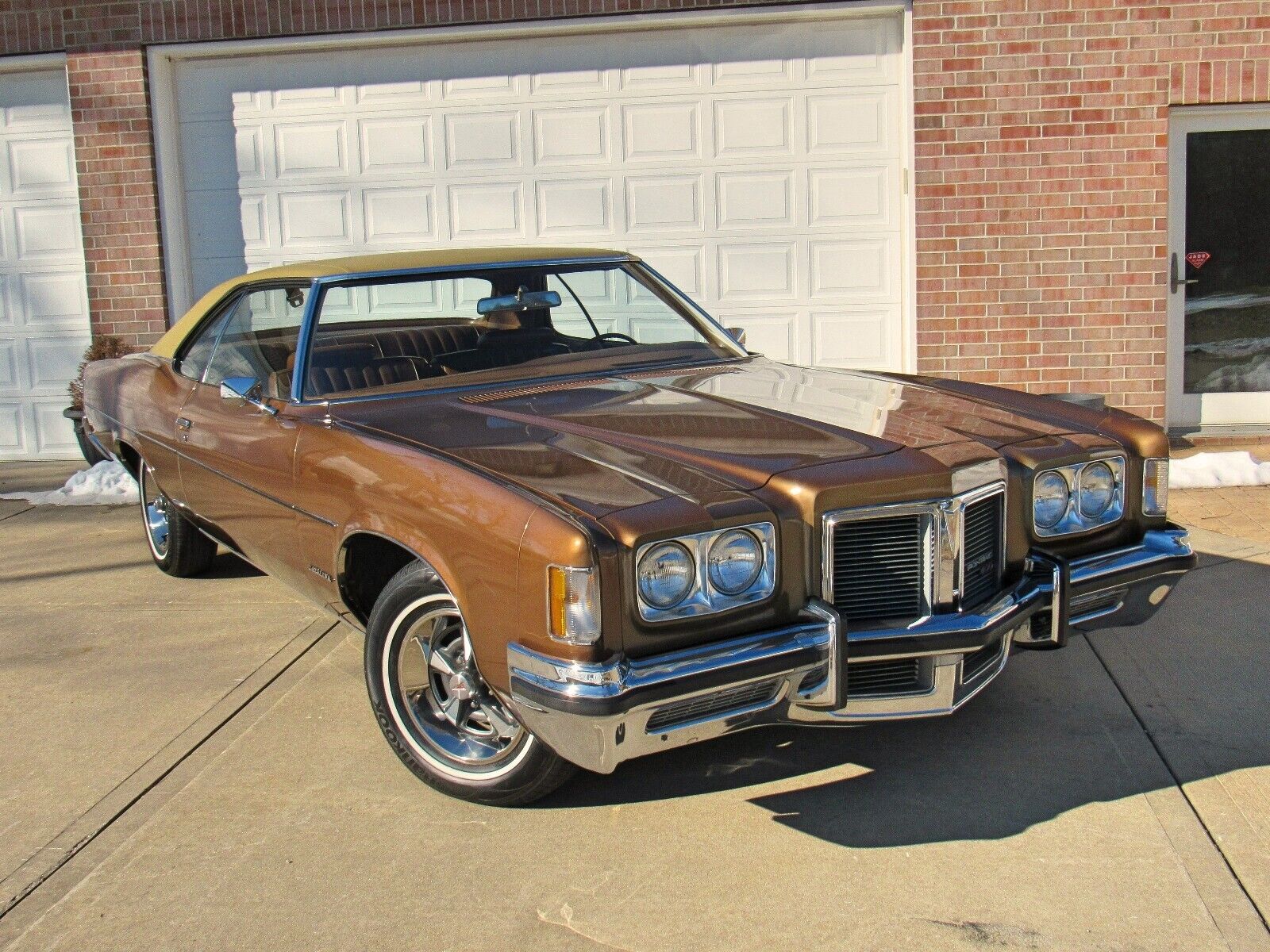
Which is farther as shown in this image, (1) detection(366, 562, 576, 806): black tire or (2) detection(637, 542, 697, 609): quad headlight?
(1) detection(366, 562, 576, 806): black tire

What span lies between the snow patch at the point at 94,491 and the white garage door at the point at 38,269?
1370 mm

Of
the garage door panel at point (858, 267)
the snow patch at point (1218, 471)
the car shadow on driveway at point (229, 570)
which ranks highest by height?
the garage door panel at point (858, 267)

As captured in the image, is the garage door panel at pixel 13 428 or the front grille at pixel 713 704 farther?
the garage door panel at pixel 13 428

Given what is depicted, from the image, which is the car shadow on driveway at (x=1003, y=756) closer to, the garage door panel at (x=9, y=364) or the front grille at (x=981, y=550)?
the front grille at (x=981, y=550)

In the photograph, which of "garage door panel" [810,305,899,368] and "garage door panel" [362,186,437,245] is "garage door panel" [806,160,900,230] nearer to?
"garage door panel" [810,305,899,368]

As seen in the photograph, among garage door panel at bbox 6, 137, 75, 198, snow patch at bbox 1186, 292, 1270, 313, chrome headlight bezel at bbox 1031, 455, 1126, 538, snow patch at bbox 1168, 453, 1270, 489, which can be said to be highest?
garage door panel at bbox 6, 137, 75, 198

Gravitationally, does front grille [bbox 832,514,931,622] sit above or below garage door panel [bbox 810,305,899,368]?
below

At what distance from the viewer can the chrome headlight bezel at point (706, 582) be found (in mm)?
3012

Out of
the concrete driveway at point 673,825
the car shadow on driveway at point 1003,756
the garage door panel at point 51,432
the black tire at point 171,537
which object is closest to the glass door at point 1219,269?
the concrete driveway at point 673,825

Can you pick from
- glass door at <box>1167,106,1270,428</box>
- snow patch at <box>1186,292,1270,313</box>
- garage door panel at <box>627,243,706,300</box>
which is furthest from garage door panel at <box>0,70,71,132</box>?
snow patch at <box>1186,292,1270,313</box>

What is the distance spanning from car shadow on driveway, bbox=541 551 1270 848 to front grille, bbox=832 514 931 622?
1.77 feet

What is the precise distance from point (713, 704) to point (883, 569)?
591 mm

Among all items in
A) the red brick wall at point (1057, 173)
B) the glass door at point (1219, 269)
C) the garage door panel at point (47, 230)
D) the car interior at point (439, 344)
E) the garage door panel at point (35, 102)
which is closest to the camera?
the car interior at point (439, 344)

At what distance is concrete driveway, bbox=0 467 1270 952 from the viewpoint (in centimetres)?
293
